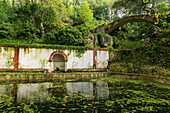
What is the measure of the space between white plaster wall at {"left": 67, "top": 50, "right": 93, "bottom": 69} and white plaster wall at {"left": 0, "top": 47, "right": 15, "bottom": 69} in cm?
561

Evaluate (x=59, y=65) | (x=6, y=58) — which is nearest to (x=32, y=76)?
(x=6, y=58)

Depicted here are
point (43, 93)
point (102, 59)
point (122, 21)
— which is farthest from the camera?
point (122, 21)

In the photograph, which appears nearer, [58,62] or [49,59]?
[49,59]

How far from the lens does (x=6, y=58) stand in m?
11.4

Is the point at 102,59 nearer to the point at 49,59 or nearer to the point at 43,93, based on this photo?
the point at 49,59

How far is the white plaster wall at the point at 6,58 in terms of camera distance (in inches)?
447

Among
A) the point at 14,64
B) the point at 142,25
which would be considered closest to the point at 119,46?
the point at 142,25

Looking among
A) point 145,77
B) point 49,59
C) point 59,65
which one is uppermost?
point 49,59

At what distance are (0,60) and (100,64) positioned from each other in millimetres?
10384

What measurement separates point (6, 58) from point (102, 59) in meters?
10.2

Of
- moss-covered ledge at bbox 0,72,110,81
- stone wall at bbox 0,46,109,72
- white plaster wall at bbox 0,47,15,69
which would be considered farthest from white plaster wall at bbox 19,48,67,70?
moss-covered ledge at bbox 0,72,110,81

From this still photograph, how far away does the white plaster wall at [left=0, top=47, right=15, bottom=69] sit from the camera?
11.4 metres

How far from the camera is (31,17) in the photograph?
14.1 m

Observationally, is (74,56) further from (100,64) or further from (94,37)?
(94,37)
